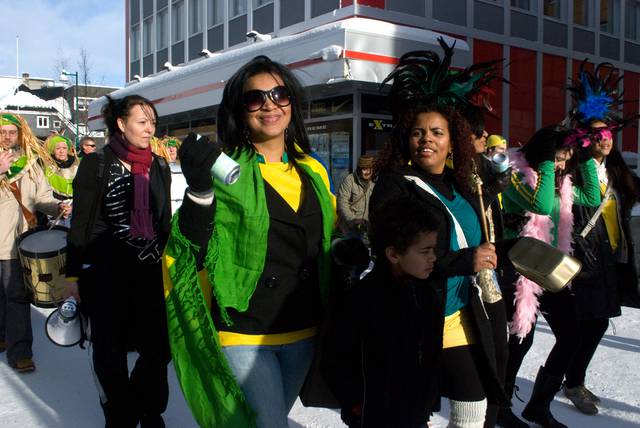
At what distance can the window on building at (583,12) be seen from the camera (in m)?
19.2

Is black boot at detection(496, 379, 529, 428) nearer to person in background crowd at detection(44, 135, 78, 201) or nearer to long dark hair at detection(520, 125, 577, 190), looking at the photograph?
long dark hair at detection(520, 125, 577, 190)

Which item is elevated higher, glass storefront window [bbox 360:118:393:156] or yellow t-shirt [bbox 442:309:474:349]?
glass storefront window [bbox 360:118:393:156]

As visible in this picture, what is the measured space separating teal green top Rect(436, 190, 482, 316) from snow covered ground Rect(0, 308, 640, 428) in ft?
4.96

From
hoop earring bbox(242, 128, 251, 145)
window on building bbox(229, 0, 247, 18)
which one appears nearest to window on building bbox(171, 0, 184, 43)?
window on building bbox(229, 0, 247, 18)

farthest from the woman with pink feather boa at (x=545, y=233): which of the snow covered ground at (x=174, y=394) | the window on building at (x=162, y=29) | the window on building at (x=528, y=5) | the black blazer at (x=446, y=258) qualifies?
the window on building at (x=162, y=29)

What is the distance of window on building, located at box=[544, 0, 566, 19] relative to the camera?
60.8 feet

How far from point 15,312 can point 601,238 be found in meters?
4.12

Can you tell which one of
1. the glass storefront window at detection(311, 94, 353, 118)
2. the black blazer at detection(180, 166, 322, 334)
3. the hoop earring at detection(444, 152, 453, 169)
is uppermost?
the glass storefront window at detection(311, 94, 353, 118)

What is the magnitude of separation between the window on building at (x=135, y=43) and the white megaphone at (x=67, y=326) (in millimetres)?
24619

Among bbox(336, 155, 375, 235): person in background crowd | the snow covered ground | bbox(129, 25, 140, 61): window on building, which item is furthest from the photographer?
bbox(129, 25, 140, 61): window on building

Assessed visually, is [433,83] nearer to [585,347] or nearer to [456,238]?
[456,238]

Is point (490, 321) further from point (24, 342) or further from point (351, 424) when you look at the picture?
point (24, 342)

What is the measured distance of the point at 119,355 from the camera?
330 cm

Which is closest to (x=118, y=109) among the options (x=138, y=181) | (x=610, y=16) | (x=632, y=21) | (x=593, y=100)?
(x=138, y=181)
